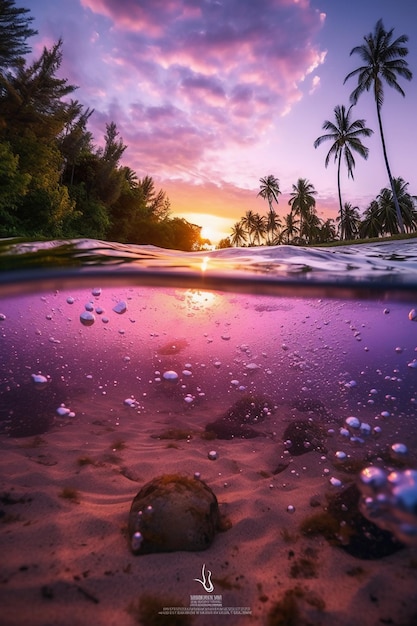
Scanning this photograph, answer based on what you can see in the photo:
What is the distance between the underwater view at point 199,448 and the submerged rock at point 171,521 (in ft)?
0.06

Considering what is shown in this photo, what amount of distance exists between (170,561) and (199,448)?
246cm

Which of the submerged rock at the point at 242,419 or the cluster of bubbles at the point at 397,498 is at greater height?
the cluster of bubbles at the point at 397,498

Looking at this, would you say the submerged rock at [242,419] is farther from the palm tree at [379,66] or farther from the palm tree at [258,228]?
the palm tree at [258,228]

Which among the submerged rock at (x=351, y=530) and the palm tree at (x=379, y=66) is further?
the palm tree at (x=379, y=66)

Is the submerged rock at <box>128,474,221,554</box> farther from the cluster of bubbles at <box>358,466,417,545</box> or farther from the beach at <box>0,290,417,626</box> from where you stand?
the cluster of bubbles at <box>358,466,417,545</box>

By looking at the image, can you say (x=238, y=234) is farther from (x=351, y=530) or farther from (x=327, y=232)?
(x=351, y=530)

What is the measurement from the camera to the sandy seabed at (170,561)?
2.41 m

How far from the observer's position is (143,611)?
93.3 inches

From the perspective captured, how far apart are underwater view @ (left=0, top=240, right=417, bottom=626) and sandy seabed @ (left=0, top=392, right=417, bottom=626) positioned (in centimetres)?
2

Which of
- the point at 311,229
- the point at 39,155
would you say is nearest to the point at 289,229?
the point at 311,229

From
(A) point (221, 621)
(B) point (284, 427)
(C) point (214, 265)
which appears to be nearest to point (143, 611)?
(A) point (221, 621)

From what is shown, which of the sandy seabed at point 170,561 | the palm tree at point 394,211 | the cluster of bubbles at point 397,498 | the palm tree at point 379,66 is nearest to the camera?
the cluster of bubbles at point 397,498

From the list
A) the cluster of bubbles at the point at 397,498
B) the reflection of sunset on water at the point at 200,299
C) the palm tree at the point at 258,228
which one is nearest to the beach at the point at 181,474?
the reflection of sunset on water at the point at 200,299

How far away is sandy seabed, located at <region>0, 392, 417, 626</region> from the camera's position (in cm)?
241
